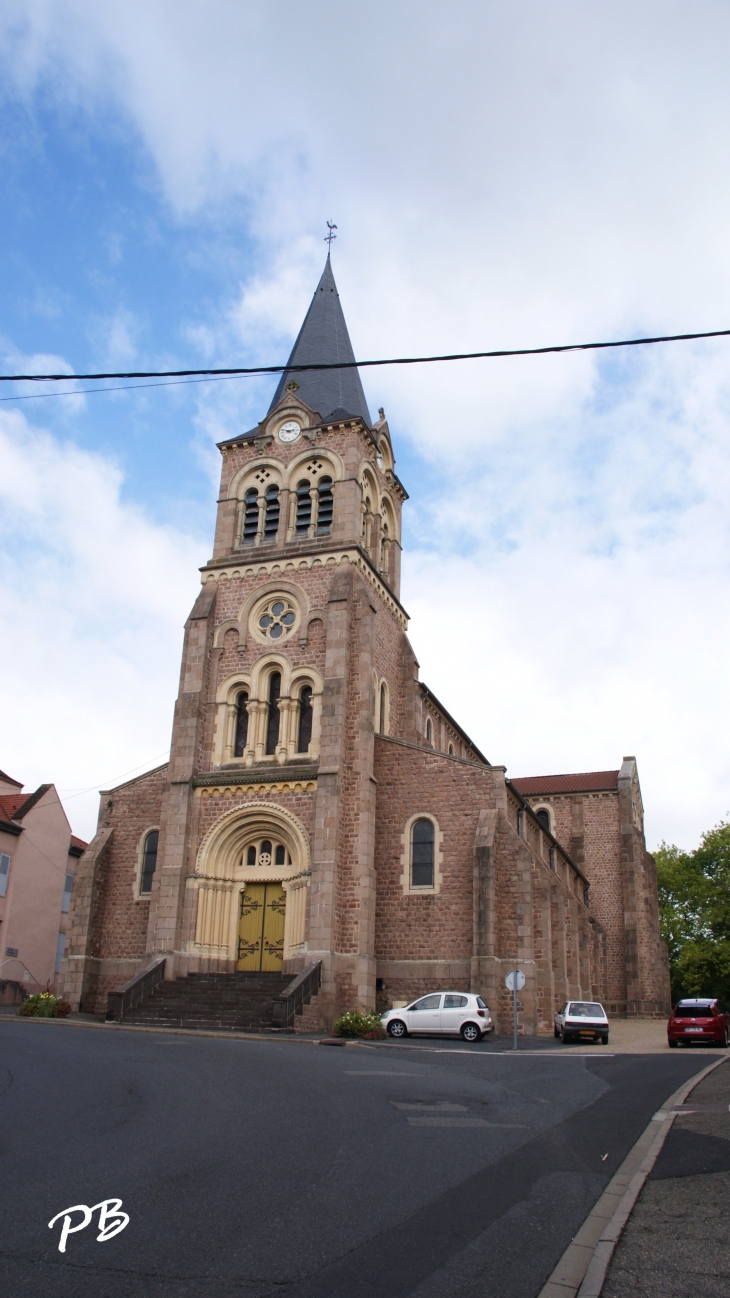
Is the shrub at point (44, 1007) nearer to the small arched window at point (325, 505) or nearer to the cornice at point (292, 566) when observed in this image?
the cornice at point (292, 566)

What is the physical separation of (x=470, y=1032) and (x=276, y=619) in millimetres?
13847

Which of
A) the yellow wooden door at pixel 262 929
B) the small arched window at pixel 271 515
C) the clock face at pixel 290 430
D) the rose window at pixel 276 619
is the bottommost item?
the yellow wooden door at pixel 262 929

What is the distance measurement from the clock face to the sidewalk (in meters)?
27.8

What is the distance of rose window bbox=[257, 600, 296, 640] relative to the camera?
3077 cm

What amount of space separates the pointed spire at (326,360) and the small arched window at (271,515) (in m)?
3.33

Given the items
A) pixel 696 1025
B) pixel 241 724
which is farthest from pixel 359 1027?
pixel 241 724

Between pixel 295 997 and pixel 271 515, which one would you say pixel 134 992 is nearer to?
pixel 295 997

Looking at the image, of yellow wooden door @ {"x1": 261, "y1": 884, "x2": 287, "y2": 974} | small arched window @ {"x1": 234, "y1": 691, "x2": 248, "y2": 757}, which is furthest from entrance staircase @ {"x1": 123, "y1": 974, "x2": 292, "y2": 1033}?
small arched window @ {"x1": 234, "y1": 691, "x2": 248, "y2": 757}

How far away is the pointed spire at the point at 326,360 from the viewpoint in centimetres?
3506

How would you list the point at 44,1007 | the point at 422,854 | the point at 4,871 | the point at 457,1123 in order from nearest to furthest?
1. the point at 457,1123
2. the point at 44,1007
3. the point at 422,854
4. the point at 4,871

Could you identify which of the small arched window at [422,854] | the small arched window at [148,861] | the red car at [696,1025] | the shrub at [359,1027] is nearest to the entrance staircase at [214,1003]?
the shrub at [359,1027]

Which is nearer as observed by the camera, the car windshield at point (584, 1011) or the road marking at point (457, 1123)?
the road marking at point (457, 1123)

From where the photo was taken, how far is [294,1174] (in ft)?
23.7

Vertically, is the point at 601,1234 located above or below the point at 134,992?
below
